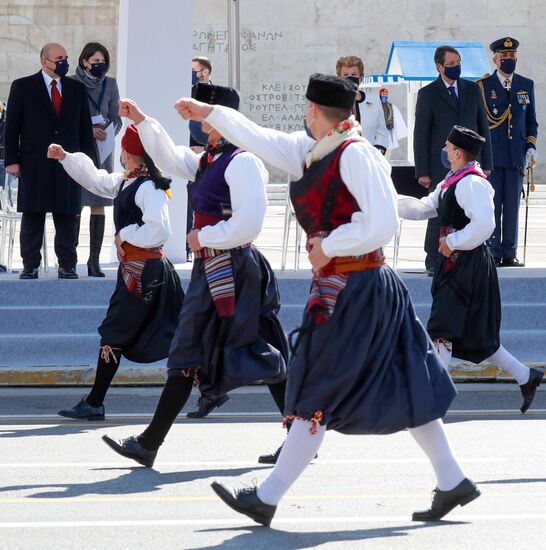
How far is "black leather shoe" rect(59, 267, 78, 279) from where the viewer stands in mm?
11773

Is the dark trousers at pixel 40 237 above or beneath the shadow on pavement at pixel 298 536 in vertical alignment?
above

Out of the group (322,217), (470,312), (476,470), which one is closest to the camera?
(322,217)

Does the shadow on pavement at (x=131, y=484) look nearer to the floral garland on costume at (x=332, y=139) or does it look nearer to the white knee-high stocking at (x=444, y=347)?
the floral garland on costume at (x=332, y=139)

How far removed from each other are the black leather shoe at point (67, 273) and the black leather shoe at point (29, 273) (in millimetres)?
201

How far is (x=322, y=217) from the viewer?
5.79m

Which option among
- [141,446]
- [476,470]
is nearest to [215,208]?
[141,446]

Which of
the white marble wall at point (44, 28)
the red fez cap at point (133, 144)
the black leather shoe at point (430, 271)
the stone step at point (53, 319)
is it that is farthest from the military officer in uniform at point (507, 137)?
the white marble wall at point (44, 28)

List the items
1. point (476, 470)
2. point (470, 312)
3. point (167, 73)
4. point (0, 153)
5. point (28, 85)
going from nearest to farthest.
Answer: point (476, 470)
point (470, 312)
point (28, 85)
point (167, 73)
point (0, 153)

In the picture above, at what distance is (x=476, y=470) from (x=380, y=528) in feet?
4.56

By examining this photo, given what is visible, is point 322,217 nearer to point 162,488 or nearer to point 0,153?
point 162,488

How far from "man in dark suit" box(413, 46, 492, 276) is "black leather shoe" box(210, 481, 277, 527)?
22.1 feet

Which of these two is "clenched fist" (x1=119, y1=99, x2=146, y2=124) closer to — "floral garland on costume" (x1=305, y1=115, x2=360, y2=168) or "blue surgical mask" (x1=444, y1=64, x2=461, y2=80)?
"floral garland on costume" (x1=305, y1=115, x2=360, y2=168)

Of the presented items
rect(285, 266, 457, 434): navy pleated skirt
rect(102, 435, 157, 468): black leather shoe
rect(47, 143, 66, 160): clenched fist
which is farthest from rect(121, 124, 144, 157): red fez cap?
rect(285, 266, 457, 434): navy pleated skirt

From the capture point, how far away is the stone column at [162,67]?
13.2 m
